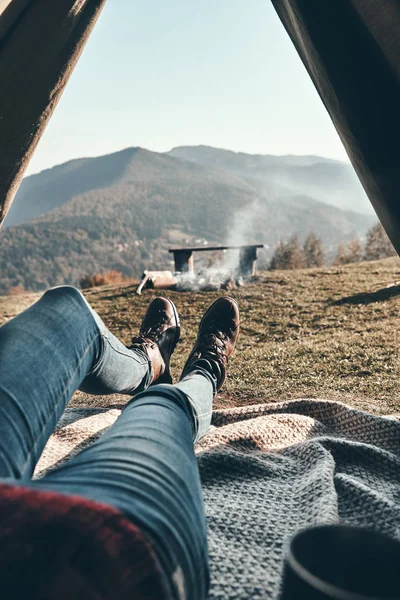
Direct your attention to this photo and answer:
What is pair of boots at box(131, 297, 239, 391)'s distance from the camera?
8.17 ft

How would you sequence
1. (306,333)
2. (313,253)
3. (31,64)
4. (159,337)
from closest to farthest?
(31,64), (159,337), (306,333), (313,253)

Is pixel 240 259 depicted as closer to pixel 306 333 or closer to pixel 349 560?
pixel 306 333

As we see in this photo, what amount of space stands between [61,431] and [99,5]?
6.64ft

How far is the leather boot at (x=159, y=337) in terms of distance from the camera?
2672 millimetres

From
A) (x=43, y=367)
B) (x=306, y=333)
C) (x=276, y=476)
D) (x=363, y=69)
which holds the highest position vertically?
(x=363, y=69)

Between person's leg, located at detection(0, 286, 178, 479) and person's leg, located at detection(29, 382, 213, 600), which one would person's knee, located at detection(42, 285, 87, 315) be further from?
person's leg, located at detection(29, 382, 213, 600)

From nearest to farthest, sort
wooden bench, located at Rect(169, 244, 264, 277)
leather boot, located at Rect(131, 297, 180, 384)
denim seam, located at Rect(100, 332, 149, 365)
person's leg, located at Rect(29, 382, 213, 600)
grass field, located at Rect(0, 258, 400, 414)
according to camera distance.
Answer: person's leg, located at Rect(29, 382, 213, 600), denim seam, located at Rect(100, 332, 149, 365), leather boot, located at Rect(131, 297, 180, 384), grass field, located at Rect(0, 258, 400, 414), wooden bench, located at Rect(169, 244, 264, 277)

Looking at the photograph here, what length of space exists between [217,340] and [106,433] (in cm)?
157

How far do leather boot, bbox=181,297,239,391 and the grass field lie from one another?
49cm

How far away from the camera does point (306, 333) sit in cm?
529

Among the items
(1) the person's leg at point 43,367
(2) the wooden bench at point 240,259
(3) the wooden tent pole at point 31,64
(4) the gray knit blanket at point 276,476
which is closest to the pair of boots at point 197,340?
(4) the gray knit blanket at point 276,476

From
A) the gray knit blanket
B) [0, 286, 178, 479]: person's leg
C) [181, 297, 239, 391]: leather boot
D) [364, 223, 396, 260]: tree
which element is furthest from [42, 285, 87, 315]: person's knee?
[364, 223, 396, 260]: tree

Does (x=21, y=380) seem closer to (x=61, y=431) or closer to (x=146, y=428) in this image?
(x=146, y=428)

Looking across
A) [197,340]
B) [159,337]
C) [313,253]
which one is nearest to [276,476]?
[197,340]
